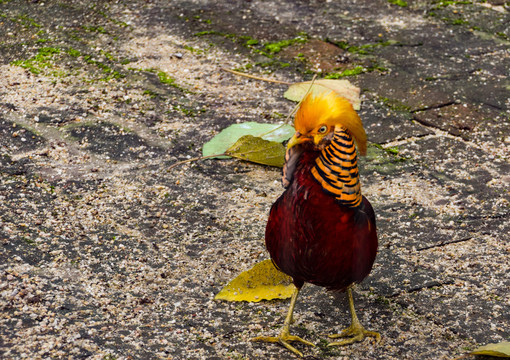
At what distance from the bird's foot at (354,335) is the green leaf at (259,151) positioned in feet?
4.07

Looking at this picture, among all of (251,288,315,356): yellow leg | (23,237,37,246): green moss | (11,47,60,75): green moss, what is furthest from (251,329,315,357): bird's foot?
(11,47,60,75): green moss

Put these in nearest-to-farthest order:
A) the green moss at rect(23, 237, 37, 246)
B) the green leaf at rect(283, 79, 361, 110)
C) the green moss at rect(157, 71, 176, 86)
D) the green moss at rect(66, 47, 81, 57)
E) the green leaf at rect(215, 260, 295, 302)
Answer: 1. the green leaf at rect(215, 260, 295, 302)
2. the green moss at rect(23, 237, 37, 246)
3. the green leaf at rect(283, 79, 361, 110)
4. the green moss at rect(157, 71, 176, 86)
5. the green moss at rect(66, 47, 81, 57)

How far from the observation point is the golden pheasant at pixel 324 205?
2.26 m

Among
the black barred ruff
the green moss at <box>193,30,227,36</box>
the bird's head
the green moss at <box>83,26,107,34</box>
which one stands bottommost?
the green moss at <box>83,26,107,34</box>

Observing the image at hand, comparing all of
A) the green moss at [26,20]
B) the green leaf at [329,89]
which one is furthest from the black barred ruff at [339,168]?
the green moss at [26,20]

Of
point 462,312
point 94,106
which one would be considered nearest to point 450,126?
point 462,312

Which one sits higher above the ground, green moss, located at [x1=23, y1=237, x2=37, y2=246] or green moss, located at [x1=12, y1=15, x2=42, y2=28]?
green moss, located at [x1=12, y1=15, x2=42, y2=28]

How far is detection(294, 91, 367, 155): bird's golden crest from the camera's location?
2.25 m

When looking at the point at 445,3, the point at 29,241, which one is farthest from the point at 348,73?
the point at 29,241

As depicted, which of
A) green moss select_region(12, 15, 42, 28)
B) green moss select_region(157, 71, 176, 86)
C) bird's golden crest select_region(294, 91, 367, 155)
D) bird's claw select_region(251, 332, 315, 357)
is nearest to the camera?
bird's golden crest select_region(294, 91, 367, 155)

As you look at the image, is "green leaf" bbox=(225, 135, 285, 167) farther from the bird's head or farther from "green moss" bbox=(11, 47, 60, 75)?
"green moss" bbox=(11, 47, 60, 75)

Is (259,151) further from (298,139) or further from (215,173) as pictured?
(298,139)

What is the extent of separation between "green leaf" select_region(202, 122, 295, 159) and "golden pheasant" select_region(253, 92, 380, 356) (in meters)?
1.30

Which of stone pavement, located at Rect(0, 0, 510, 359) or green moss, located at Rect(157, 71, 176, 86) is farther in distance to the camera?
green moss, located at Rect(157, 71, 176, 86)
